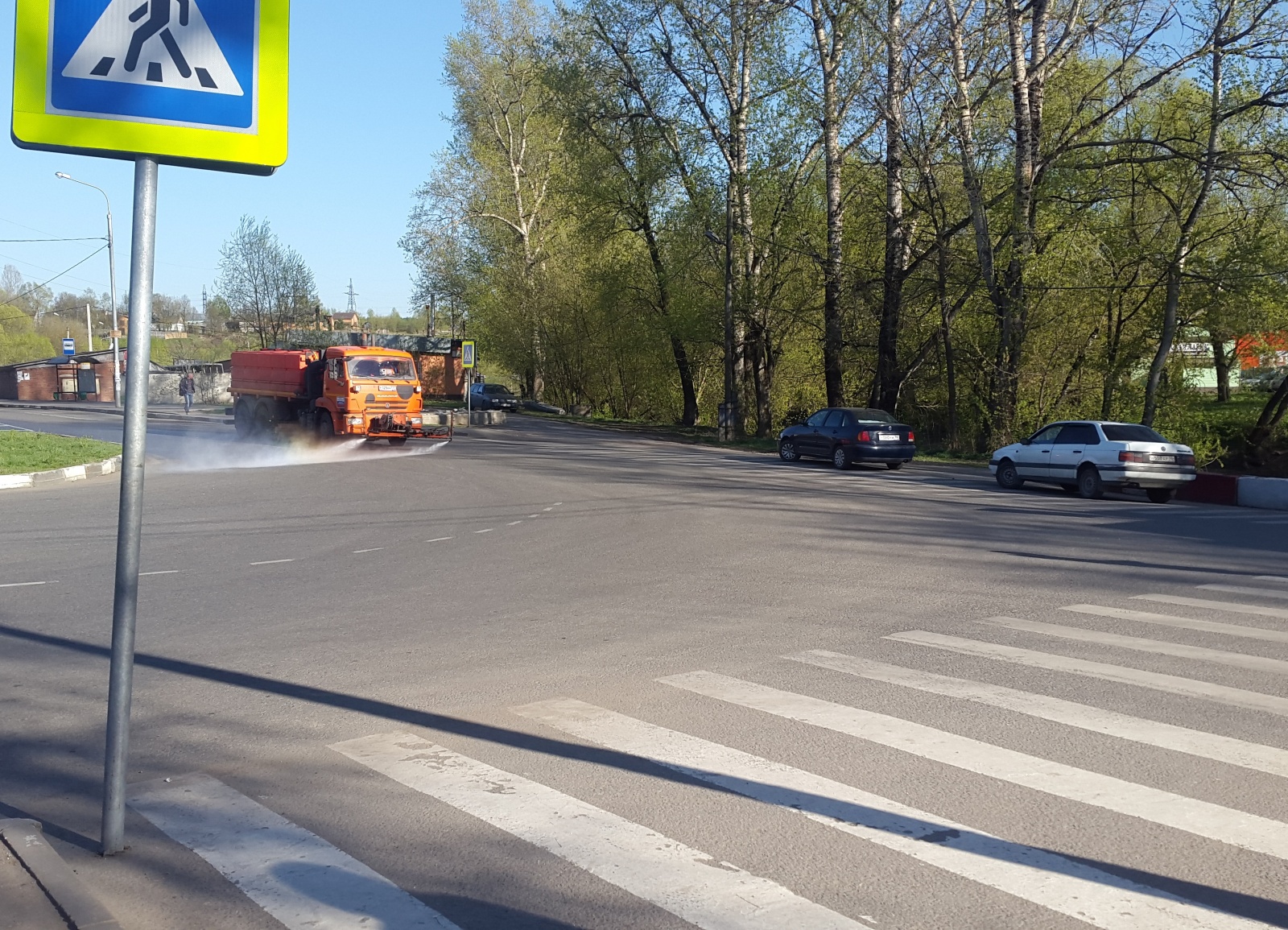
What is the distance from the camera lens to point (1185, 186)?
2858 centimetres

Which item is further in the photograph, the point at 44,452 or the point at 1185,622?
the point at 44,452

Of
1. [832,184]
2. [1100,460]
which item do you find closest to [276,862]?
[1100,460]

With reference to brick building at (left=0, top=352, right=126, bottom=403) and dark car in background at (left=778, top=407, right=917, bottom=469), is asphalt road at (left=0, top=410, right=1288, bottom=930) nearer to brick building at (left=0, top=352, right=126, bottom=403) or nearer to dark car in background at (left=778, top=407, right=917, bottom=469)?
dark car in background at (left=778, top=407, right=917, bottom=469)

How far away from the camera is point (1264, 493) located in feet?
65.2

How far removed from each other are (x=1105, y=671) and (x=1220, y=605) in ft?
10.1

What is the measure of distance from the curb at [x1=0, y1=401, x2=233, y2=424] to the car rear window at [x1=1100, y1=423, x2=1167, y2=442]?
3394cm

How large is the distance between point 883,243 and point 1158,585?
1150 inches

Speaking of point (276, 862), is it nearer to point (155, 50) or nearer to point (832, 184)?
point (155, 50)

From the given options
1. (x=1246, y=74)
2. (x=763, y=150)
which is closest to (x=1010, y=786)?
(x=1246, y=74)

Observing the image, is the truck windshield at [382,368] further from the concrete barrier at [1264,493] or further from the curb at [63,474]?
the concrete barrier at [1264,493]

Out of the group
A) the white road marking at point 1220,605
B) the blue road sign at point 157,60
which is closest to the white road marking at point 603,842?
the blue road sign at point 157,60

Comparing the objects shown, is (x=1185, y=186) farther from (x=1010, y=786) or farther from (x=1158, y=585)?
(x=1010, y=786)

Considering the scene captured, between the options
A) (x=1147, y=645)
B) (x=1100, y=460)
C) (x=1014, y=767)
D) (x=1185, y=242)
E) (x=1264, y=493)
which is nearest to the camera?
(x=1014, y=767)

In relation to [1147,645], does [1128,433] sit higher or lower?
higher
